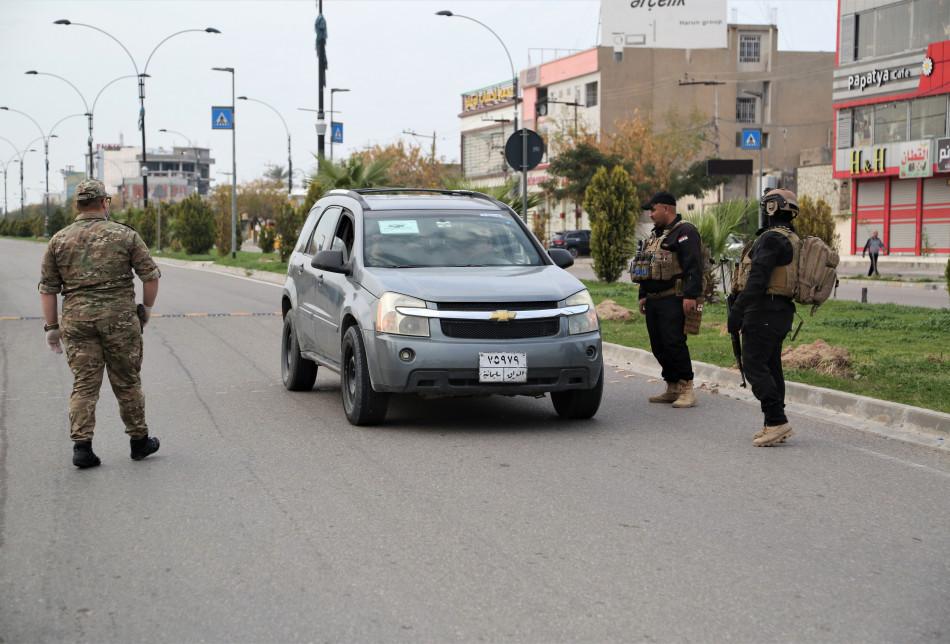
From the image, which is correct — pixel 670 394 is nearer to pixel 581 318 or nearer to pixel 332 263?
pixel 581 318

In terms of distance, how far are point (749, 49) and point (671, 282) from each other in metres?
71.5

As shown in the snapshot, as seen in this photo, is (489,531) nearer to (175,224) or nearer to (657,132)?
(175,224)

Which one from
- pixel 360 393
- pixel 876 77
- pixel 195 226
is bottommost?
pixel 360 393

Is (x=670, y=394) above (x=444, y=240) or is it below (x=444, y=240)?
below

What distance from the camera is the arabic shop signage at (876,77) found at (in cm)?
4784

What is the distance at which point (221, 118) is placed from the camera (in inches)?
1672

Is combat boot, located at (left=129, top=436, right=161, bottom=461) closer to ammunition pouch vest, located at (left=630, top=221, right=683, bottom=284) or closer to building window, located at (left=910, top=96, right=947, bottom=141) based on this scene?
ammunition pouch vest, located at (left=630, top=221, right=683, bottom=284)

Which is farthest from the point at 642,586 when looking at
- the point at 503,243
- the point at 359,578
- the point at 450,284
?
the point at 503,243

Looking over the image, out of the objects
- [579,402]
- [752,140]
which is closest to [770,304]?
[579,402]

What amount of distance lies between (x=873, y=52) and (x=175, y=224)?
113 feet

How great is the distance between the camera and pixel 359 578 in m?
4.91

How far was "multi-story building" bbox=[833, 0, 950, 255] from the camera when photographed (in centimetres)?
4606

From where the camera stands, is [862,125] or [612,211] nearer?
[612,211]

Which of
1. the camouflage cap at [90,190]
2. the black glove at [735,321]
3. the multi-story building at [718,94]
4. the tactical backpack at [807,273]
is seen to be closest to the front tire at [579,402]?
the black glove at [735,321]
